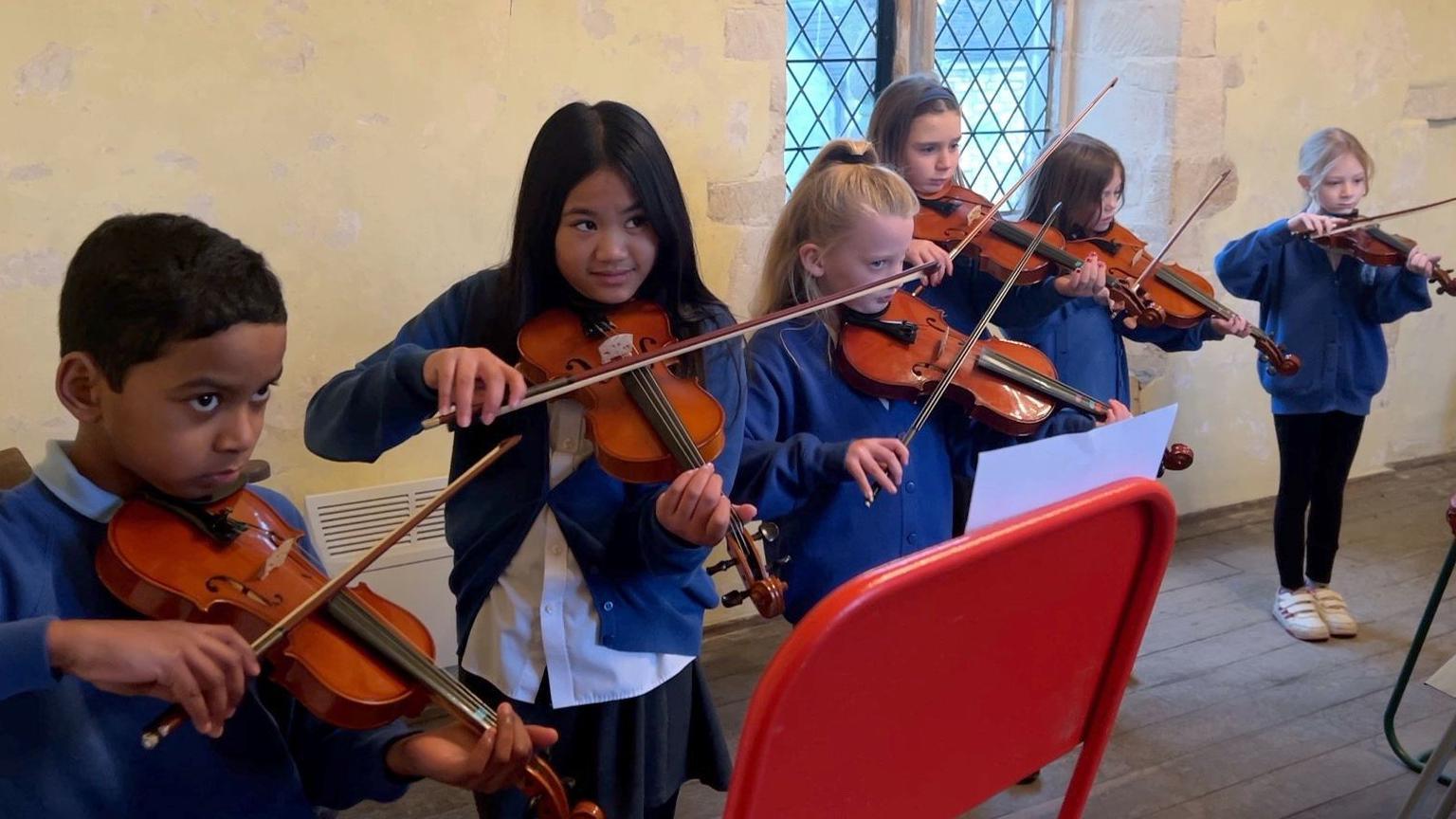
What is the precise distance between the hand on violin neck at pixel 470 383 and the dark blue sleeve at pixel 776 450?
485 millimetres

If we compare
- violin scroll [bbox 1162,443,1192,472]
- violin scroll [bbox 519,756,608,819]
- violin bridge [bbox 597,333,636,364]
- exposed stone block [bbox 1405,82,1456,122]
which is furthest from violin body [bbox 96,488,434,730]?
exposed stone block [bbox 1405,82,1456,122]

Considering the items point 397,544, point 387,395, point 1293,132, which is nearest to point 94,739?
point 387,395

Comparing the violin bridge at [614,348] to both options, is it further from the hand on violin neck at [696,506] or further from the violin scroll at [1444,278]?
the violin scroll at [1444,278]

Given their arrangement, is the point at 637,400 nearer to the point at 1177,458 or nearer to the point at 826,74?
the point at 1177,458

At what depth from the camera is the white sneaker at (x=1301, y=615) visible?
280 cm

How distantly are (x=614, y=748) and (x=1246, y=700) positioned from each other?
1743 millimetres

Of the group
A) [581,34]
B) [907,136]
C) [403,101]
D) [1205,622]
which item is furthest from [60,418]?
[1205,622]

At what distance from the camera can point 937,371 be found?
1678 millimetres

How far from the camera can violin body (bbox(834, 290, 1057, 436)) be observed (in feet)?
5.40

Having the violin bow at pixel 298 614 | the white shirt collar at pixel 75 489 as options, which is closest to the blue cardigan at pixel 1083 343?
the violin bow at pixel 298 614

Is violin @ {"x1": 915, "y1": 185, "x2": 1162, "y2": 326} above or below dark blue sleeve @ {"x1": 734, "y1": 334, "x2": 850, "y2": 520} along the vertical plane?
above

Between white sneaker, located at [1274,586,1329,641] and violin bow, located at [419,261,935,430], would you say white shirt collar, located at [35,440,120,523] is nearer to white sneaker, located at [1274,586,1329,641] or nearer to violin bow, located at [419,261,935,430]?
violin bow, located at [419,261,935,430]

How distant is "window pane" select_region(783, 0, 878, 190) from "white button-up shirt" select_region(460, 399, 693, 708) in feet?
6.07

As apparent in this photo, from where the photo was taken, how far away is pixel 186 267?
926 millimetres
